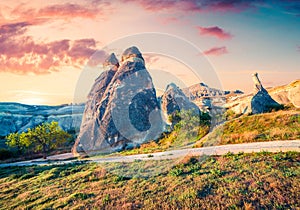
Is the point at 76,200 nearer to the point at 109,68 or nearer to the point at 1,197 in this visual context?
the point at 1,197

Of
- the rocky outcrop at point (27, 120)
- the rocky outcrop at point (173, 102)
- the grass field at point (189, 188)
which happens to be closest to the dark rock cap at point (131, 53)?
the rocky outcrop at point (173, 102)

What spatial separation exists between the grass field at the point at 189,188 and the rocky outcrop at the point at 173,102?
1541 inches

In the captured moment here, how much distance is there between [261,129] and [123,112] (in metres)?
33.8

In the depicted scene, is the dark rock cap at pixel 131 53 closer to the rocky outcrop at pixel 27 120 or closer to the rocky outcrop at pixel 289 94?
the rocky outcrop at pixel 289 94

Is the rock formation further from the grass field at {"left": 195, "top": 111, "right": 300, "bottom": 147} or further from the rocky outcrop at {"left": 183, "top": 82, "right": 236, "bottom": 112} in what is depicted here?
the grass field at {"left": 195, "top": 111, "right": 300, "bottom": 147}

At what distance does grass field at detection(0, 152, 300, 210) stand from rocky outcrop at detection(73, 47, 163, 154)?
29.7 m

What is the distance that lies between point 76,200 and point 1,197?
9.65 meters

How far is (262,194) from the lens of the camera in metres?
13.2

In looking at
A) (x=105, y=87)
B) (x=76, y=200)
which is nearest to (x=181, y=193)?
(x=76, y=200)

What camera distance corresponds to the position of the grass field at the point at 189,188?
43.2 feet

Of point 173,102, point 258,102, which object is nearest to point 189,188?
point 258,102

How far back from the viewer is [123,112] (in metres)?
56.4

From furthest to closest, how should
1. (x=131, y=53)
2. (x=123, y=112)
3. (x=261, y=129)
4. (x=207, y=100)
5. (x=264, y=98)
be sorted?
(x=207, y=100) → (x=131, y=53) → (x=123, y=112) → (x=264, y=98) → (x=261, y=129)

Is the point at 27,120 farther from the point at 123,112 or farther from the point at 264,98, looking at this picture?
the point at 264,98
